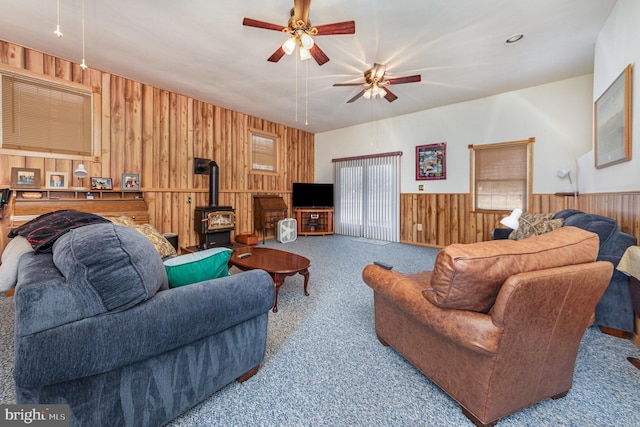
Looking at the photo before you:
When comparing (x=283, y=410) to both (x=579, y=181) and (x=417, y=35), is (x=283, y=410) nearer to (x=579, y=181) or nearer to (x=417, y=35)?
(x=417, y=35)

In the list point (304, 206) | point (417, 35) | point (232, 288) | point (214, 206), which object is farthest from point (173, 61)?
point (304, 206)

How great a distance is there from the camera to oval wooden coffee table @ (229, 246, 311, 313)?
2.39 meters

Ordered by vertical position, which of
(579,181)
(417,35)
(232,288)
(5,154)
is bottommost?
(232,288)

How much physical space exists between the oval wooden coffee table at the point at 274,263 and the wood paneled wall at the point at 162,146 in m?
2.40

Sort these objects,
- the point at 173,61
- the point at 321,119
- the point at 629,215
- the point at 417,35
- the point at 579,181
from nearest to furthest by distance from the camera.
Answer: the point at 629,215, the point at 417,35, the point at 173,61, the point at 579,181, the point at 321,119

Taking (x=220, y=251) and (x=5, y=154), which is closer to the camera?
(x=220, y=251)

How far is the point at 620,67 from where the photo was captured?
231 cm

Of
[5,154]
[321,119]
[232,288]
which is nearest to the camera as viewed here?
[232,288]

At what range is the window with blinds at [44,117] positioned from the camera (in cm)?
316

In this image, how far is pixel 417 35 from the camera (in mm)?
2852

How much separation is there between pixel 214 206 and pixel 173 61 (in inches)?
88.4

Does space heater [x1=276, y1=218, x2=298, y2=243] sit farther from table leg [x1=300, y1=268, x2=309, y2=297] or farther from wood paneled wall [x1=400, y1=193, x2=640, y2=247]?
table leg [x1=300, y1=268, x2=309, y2=297]

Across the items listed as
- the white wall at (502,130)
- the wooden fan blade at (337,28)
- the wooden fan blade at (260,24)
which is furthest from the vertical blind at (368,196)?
the wooden fan blade at (260,24)

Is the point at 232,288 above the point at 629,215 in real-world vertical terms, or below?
below
